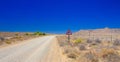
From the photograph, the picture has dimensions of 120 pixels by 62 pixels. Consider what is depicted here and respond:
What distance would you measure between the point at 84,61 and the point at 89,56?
0.90 m

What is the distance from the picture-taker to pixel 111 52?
52.2 ft

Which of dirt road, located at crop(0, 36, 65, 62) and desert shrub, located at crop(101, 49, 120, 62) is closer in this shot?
desert shrub, located at crop(101, 49, 120, 62)

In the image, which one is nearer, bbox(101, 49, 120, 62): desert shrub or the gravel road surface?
bbox(101, 49, 120, 62): desert shrub

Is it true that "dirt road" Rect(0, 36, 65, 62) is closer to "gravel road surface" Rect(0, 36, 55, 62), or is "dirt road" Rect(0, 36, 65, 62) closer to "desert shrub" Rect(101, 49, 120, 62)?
"gravel road surface" Rect(0, 36, 55, 62)

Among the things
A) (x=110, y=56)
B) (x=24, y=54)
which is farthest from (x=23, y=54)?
(x=110, y=56)

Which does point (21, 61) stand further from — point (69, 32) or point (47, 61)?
point (69, 32)

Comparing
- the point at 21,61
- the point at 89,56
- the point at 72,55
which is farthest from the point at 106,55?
the point at 21,61

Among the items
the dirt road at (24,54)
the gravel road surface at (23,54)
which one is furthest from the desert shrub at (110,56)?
the gravel road surface at (23,54)

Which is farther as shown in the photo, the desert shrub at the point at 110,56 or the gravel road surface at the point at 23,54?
the gravel road surface at the point at 23,54

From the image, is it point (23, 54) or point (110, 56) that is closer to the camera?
point (110, 56)

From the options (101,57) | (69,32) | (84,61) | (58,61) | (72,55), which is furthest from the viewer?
(69,32)

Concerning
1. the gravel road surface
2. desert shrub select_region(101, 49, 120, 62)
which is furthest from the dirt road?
desert shrub select_region(101, 49, 120, 62)

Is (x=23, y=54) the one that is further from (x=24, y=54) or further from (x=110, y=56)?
(x=110, y=56)

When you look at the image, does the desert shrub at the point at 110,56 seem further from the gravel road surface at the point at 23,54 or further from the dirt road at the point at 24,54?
the gravel road surface at the point at 23,54
